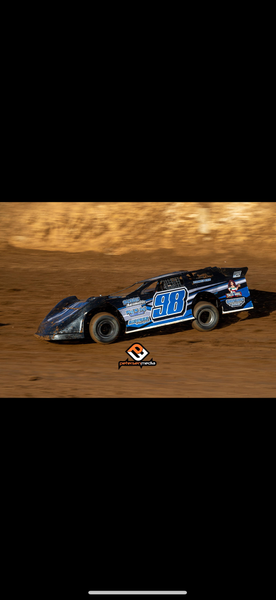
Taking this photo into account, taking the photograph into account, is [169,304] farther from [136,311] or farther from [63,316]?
[63,316]

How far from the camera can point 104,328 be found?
1033cm

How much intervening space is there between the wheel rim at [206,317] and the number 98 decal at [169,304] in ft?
1.61

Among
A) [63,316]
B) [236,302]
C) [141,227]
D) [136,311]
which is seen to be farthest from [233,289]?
[141,227]

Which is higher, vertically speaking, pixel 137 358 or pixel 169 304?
pixel 169 304

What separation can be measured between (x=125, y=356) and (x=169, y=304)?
54.9 inches

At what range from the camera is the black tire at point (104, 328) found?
33.4ft

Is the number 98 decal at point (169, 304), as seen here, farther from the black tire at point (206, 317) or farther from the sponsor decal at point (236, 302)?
the sponsor decal at point (236, 302)

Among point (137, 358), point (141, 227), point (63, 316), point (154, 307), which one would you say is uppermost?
point (141, 227)

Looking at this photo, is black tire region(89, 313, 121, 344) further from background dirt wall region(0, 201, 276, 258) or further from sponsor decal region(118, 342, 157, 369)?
background dirt wall region(0, 201, 276, 258)

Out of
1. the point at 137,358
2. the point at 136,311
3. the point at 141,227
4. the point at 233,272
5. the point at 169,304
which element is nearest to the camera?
the point at 137,358

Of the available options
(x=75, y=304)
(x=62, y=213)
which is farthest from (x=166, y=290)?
(x=62, y=213)

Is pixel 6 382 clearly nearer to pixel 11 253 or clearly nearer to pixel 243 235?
pixel 11 253

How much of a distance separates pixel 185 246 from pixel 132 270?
448 cm

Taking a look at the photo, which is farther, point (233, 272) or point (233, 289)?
point (233, 272)
